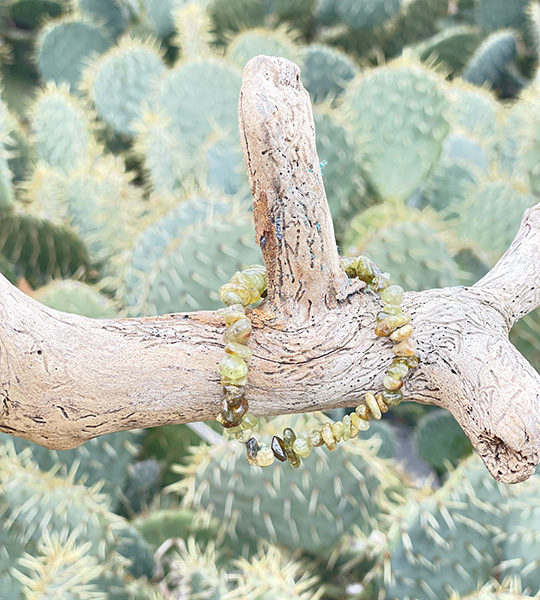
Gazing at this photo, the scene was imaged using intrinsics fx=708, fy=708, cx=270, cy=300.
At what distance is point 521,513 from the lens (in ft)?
2.62

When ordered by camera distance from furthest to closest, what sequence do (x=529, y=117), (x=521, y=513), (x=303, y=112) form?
1. (x=529, y=117)
2. (x=521, y=513)
3. (x=303, y=112)

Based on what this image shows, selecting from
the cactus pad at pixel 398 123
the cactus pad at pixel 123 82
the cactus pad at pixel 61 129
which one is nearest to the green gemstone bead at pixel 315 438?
the cactus pad at pixel 398 123

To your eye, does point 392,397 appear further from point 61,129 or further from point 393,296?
point 61,129

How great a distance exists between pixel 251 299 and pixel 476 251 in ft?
2.99

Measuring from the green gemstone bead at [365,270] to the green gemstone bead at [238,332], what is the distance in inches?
Answer: 3.5

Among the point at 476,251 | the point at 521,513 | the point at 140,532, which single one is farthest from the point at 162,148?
the point at 521,513

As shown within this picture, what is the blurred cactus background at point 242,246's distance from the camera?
31.9 inches

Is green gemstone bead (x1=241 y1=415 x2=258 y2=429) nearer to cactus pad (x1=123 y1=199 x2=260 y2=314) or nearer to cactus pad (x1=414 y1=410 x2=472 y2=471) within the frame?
cactus pad (x1=123 y1=199 x2=260 y2=314)

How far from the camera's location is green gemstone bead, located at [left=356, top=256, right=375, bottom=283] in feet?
1.49

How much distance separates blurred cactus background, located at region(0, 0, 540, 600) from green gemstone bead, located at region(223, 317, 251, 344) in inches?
13.5

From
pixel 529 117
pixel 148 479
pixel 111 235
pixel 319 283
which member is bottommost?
pixel 148 479

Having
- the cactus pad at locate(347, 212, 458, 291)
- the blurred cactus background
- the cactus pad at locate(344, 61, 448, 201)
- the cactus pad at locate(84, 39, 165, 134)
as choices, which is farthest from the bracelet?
the cactus pad at locate(84, 39, 165, 134)

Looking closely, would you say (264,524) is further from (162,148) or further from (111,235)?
(162,148)

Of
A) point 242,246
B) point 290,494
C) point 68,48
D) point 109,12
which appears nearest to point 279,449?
point 290,494
